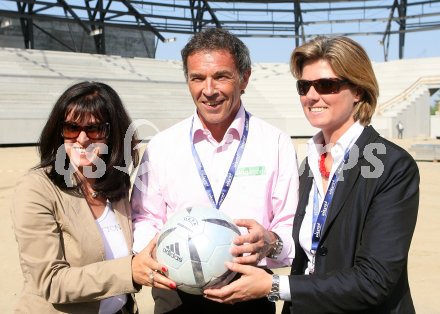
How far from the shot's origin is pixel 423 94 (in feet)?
94.5

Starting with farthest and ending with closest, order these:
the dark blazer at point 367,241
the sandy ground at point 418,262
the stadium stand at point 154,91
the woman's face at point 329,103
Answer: the stadium stand at point 154,91
the sandy ground at point 418,262
the woman's face at point 329,103
the dark blazer at point 367,241

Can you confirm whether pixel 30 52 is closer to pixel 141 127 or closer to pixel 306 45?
pixel 141 127

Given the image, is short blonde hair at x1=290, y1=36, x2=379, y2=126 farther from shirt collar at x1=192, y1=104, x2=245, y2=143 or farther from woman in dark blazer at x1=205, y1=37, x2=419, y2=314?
shirt collar at x1=192, y1=104, x2=245, y2=143

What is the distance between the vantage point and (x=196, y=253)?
218 centimetres

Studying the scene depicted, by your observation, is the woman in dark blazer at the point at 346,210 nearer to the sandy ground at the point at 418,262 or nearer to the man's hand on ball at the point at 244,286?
the man's hand on ball at the point at 244,286

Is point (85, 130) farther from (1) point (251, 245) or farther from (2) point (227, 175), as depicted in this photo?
(1) point (251, 245)

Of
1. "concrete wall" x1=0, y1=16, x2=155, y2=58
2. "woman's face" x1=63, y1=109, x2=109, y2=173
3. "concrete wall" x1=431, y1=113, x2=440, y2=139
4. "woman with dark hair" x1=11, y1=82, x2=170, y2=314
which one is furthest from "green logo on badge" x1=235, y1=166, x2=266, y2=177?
"concrete wall" x1=0, y1=16, x2=155, y2=58

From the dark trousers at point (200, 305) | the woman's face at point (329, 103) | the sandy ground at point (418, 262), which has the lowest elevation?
the sandy ground at point (418, 262)

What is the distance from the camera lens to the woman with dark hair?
2.22 meters

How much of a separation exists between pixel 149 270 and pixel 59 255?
40 centimetres

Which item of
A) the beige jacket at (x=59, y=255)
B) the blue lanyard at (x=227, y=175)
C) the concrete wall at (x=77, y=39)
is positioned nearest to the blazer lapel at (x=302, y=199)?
the blue lanyard at (x=227, y=175)

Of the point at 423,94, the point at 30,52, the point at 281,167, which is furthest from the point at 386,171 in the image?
the point at 423,94

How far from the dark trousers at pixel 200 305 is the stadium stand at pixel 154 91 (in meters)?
19.0

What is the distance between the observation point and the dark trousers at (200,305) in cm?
268
